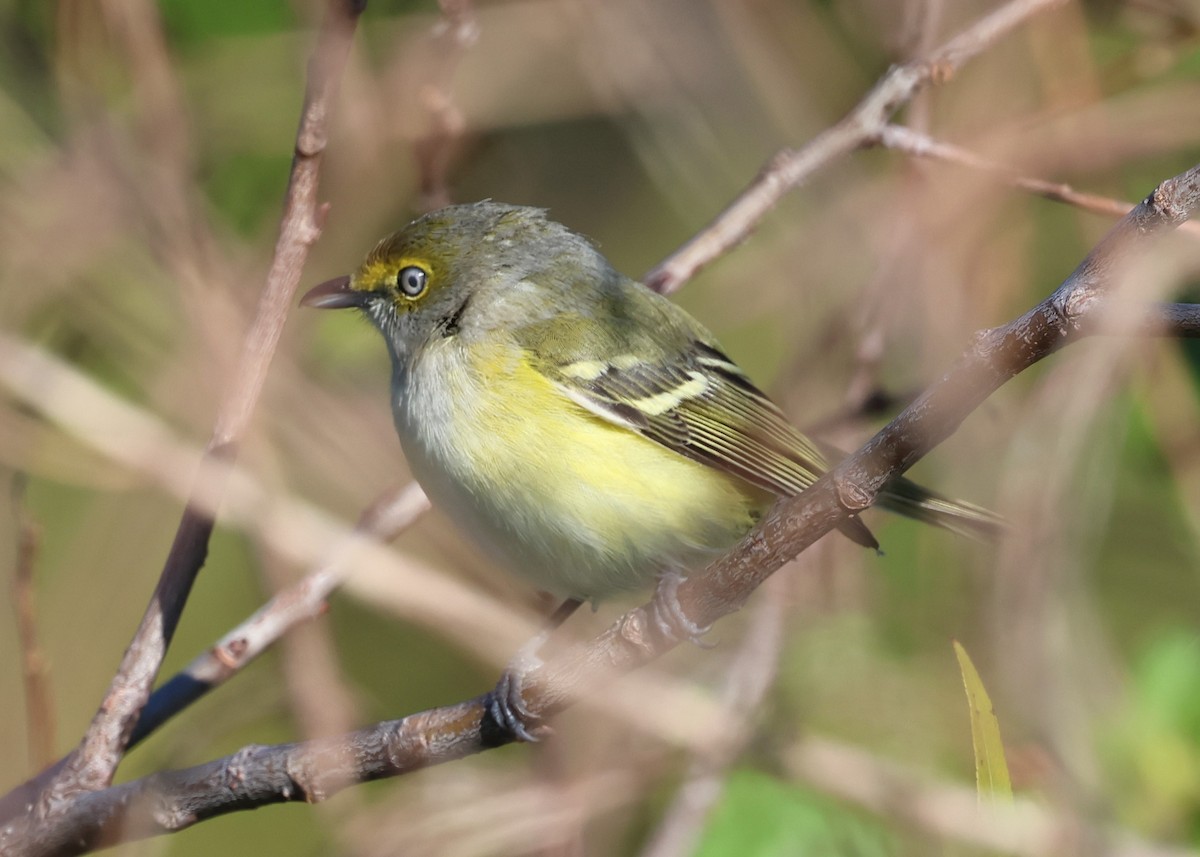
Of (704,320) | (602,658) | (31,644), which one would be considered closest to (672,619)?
(602,658)

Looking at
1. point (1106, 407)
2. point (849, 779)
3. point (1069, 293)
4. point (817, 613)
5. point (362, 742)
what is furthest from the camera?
point (817, 613)

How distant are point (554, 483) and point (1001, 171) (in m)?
1.33

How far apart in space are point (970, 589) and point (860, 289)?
1.05 m

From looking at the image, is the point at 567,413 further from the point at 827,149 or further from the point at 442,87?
the point at 827,149

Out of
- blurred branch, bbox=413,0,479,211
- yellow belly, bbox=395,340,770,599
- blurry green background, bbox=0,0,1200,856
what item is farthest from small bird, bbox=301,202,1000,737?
blurry green background, bbox=0,0,1200,856

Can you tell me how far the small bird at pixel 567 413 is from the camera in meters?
2.95

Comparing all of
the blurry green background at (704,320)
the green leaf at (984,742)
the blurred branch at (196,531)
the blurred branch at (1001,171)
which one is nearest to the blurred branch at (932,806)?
the blurry green background at (704,320)

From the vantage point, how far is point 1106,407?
12.0 ft

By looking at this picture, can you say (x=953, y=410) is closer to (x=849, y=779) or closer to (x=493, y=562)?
(x=493, y=562)

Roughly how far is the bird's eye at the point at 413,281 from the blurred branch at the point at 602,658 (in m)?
1.44

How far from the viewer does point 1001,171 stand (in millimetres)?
3010

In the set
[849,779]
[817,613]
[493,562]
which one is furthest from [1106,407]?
[493,562]

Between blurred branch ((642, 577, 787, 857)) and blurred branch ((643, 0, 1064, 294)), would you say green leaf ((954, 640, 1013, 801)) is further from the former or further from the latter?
blurred branch ((643, 0, 1064, 294))

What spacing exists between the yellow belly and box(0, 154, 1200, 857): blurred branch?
50 centimetres
